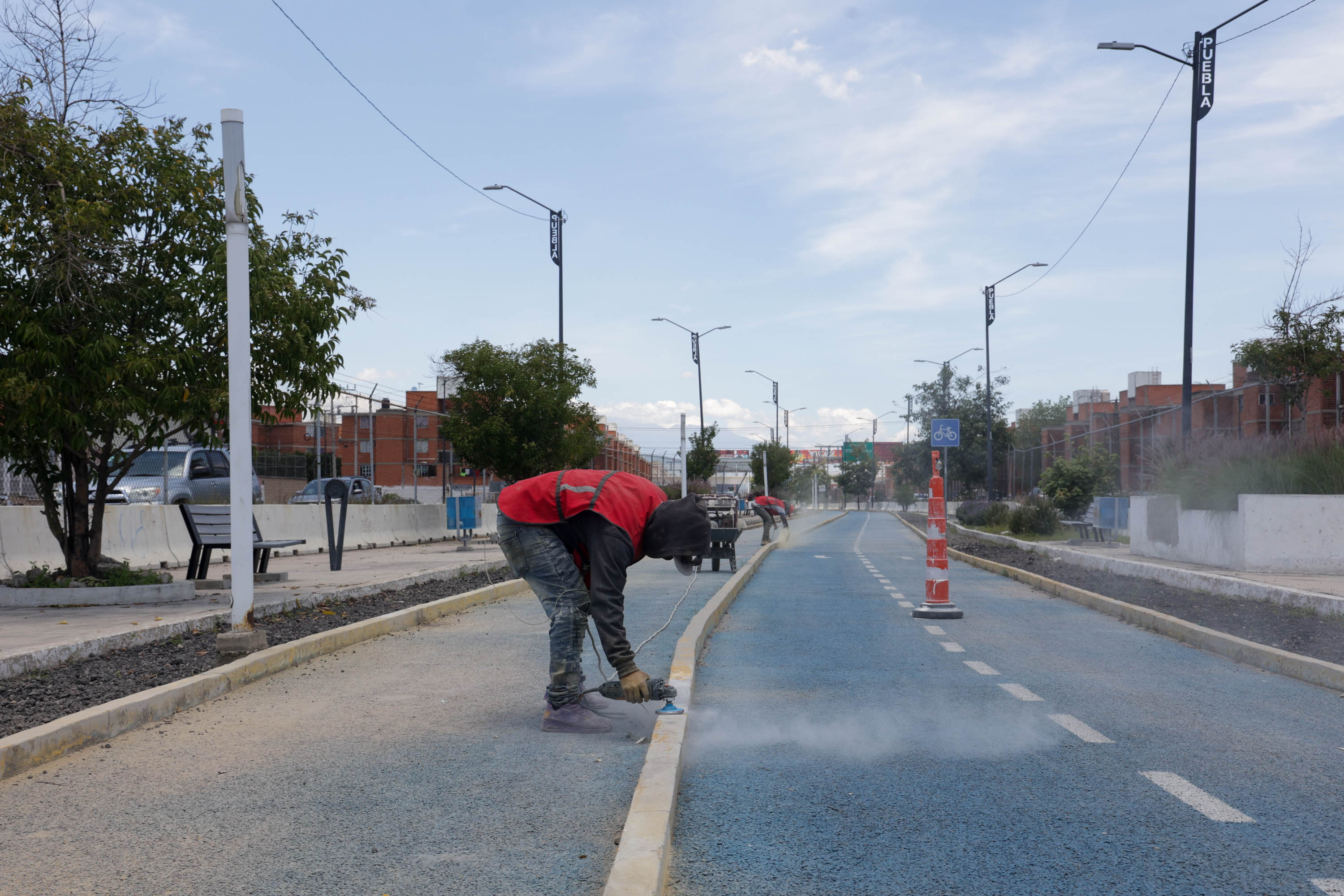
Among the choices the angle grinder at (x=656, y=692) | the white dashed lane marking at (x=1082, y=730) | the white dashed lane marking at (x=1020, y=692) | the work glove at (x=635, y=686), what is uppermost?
the work glove at (x=635, y=686)

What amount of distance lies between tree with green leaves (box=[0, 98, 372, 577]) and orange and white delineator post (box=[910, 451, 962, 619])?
698 cm

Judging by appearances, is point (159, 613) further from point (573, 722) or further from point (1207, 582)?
point (1207, 582)

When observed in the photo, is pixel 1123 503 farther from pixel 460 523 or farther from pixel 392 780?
pixel 392 780

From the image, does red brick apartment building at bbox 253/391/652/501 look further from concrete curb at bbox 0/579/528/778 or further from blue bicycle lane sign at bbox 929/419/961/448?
blue bicycle lane sign at bbox 929/419/961/448

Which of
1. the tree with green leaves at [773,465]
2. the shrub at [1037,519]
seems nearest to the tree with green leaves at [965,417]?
the tree with green leaves at [773,465]

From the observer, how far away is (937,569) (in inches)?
489

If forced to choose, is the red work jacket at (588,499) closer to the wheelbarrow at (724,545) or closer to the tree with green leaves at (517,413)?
the wheelbarrow at (724,545)

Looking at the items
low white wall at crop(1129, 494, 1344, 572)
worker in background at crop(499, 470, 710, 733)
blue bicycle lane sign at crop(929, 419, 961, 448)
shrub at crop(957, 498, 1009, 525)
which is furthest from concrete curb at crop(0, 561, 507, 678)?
shrub at crop(957, 498, 1009, 525)

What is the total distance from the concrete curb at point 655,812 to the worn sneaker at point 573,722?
308 mm

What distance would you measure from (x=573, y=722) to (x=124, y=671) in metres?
3.55

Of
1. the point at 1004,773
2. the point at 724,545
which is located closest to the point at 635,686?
the point at 1004,773

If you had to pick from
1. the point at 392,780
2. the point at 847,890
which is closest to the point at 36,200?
the point at 392,780

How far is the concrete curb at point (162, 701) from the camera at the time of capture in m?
5.28

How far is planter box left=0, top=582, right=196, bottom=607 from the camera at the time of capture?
11.3 meters
